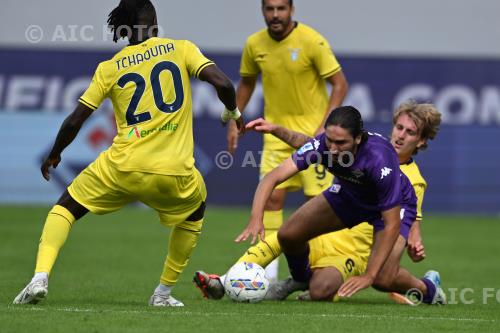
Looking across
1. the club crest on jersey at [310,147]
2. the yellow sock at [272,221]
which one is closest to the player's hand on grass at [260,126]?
the club crest on jersey at [310,147]

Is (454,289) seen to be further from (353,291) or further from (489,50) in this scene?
(489,50)

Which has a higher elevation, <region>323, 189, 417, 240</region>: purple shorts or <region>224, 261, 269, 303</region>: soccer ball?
<region>323, 189, 417, 240</region>: purple shorts

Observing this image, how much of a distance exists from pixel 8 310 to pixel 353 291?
2129 millimetres

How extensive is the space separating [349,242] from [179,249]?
1781 mm

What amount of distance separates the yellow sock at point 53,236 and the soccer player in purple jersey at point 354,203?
1.21m

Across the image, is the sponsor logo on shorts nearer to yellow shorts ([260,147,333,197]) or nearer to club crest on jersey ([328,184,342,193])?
club crest on jersey ([328,184,342,193])

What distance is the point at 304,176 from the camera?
979 cm

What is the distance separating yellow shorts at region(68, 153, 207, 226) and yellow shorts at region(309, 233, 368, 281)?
5.19ft

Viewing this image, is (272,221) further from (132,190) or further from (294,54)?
(132,190)

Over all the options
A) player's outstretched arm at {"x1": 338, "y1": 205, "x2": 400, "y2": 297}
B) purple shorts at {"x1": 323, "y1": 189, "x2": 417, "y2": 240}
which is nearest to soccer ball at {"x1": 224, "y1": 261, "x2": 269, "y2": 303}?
purple shorts at {"x1": 323, "y1": 189, "x2": 417, "y2": 240}

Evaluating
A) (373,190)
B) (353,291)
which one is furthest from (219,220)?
(353,291)

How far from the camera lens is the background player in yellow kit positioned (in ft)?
27.7

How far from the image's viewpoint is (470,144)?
1861 cm

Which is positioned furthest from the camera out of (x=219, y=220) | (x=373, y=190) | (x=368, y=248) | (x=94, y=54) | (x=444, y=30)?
(x=444, y=30)
